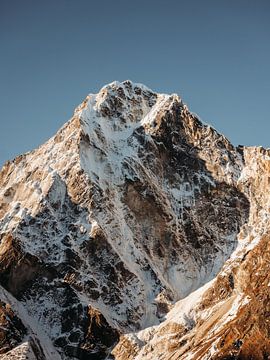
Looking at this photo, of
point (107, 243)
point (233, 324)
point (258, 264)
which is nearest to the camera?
point (233, 324)

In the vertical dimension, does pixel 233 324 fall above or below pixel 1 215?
below

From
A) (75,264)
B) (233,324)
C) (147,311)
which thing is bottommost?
(233,324)

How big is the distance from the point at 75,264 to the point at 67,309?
11530 mm

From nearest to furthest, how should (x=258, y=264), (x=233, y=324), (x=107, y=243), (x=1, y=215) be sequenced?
(x=233, y=324) → (x=258, y=264) → (x=107, y=243) → (x=1, y=215)

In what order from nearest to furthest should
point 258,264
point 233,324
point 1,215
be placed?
1. point 233,324
2. point 258,264
3. point 1,215

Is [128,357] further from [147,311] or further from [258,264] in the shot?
[258,264]

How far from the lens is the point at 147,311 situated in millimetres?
173000

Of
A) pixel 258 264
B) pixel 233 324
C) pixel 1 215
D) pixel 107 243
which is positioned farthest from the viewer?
pixel 1 215

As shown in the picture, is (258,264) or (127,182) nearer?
(258,264)

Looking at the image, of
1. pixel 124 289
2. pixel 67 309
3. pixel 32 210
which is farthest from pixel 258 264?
pixel 32 210

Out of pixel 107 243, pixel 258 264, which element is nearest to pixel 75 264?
pixel 107 243

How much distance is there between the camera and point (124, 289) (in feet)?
575

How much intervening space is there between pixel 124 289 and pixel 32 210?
93.7 ft

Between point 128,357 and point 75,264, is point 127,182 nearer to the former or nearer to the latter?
point 75,264
